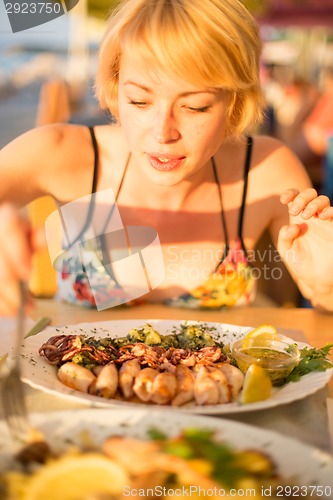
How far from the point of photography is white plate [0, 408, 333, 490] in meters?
0.52

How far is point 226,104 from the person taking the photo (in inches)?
44.4

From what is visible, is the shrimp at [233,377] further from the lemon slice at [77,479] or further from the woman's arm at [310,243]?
the woman's arm at [310,243]

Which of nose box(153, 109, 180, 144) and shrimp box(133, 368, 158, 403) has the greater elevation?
nose box(153, 109, 180, 144)

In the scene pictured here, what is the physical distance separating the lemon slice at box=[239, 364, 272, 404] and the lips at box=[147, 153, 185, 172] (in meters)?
0.43

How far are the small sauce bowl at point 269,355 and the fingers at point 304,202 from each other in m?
0.26

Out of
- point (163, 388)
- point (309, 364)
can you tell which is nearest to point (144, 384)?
point (163, 388)

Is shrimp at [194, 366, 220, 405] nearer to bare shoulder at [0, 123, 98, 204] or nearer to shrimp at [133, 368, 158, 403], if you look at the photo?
shrimp at [133, 368, 158, 403]

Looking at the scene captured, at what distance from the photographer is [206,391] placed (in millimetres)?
688

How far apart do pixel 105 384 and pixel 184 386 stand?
89 mm

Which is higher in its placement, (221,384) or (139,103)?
(139,103)

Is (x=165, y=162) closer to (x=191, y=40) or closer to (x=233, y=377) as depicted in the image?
(x=191, y=40)

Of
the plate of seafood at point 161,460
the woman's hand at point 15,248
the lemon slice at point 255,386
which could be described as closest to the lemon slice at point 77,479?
the plate of seafood at point 161,460

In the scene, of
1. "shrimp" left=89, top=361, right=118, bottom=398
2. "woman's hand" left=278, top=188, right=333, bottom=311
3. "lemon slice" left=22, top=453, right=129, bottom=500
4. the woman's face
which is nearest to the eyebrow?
the woman's face

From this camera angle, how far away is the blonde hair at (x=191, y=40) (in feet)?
3.24
